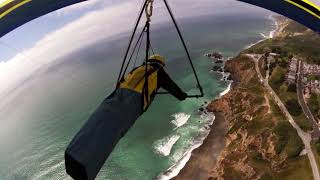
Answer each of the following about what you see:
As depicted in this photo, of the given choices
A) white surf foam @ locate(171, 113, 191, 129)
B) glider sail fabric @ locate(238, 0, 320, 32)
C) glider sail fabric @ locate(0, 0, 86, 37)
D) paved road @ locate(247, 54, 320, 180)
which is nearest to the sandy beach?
white surf foam @ locate(171, 113, 191, 129)

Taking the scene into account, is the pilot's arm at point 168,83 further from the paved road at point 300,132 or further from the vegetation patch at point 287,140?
the vegetation patch at point 287,140

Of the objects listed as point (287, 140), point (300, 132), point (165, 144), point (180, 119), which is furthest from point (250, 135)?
point (165, 144)

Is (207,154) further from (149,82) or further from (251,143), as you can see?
(149,82)

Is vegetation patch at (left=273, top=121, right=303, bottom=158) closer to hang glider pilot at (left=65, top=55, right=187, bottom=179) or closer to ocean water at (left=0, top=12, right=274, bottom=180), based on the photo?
ocean water at (left=0, top=12, right=274, bottom=180)

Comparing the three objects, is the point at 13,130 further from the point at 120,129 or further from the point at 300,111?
the point at 120,129

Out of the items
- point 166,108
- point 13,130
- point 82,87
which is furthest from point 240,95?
point 13,130

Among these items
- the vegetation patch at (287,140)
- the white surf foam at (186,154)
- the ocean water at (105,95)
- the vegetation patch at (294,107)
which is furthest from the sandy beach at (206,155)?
the vegetation patch at (294,107)

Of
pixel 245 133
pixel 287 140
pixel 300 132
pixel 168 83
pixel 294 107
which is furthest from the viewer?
pixel 294 107
